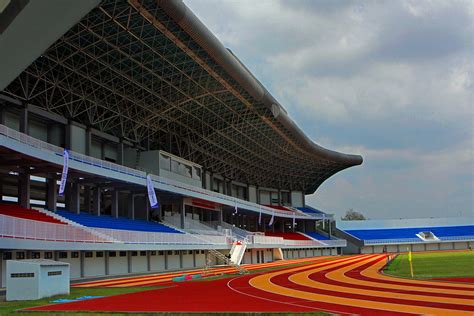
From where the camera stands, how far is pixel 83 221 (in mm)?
37906

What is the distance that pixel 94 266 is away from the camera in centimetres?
3778

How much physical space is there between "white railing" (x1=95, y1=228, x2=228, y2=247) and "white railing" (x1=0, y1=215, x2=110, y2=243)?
2.50 metres

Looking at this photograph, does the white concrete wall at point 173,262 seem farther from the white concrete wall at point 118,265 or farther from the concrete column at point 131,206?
the white concrete wall at point 118,265

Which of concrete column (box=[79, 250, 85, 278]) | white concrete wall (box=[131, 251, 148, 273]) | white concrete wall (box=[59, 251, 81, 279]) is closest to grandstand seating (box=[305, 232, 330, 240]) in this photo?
white concrete wall (box=[131, 251, 148, 273])

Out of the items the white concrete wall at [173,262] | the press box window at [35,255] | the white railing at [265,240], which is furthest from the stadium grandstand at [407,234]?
the press box window at [35,255]

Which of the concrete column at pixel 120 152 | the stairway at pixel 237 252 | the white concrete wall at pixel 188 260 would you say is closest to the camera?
the concrete column at pixel 120 152

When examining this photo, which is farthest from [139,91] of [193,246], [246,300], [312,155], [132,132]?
[312,155]

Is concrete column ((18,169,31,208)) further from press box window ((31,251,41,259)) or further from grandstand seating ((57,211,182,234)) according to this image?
press box window ((31,251,41,259))

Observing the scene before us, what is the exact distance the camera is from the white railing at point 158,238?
3725 cm

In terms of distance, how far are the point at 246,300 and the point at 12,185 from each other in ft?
92.6

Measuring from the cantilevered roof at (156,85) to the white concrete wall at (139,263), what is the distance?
38.0 feet

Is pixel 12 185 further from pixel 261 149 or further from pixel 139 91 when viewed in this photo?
pixel 261 149

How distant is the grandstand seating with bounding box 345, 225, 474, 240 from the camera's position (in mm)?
103800

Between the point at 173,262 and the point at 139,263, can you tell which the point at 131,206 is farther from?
the point at 139,263
